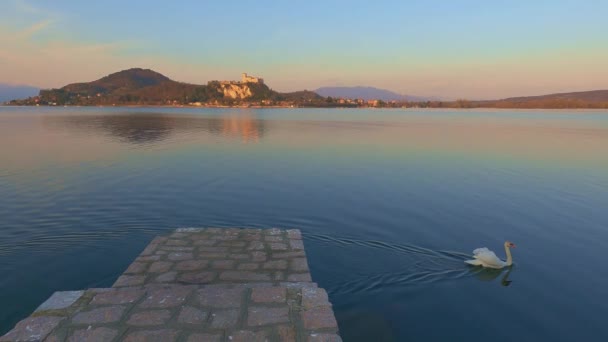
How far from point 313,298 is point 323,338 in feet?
3.54

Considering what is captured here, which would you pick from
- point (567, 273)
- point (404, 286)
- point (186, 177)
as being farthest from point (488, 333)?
point (186, 177)

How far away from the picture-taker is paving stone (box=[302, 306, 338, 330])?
5.46m

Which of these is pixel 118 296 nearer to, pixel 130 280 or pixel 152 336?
pixel 130 280

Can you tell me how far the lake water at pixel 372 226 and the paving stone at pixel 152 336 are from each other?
126 inches

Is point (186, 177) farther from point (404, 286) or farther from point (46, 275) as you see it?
point (404, 286)

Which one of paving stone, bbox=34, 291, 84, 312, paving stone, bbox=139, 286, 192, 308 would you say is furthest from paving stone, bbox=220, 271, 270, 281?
paving stone, bbox=34, 291, 84, 312

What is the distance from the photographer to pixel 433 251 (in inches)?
411

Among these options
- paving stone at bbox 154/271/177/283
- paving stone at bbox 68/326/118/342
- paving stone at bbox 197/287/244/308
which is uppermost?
paving stone at bbox 68/326/118/342

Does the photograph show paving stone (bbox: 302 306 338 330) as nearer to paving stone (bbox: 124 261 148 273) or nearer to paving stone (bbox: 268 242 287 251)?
paving stone (bbox: 268 242 287 251)

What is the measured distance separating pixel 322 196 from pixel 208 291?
1000 cm

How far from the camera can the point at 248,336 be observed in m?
5.15

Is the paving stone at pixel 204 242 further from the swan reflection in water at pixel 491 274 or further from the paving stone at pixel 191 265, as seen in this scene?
the swan reflection in water at pixel 491 274

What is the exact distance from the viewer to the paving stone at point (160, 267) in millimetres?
7886

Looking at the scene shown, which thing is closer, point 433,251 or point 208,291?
point 208,291
